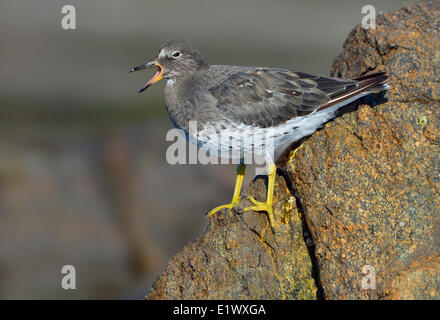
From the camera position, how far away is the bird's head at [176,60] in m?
8.23

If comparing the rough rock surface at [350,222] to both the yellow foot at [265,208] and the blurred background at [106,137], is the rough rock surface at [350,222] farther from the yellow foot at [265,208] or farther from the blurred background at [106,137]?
the blurred background at [106,137]

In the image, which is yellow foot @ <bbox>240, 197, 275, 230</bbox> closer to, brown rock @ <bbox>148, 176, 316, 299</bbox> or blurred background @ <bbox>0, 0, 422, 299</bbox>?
brown rock @ <bbox>148, 176, 316, 299</bbox>

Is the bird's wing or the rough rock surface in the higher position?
the bird's wing

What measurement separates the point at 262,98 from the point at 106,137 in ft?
29.7

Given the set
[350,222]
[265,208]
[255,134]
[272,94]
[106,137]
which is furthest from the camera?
[106,137]

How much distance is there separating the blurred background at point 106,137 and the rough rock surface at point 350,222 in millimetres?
4102

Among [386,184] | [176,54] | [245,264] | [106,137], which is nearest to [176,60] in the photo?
[176,54]

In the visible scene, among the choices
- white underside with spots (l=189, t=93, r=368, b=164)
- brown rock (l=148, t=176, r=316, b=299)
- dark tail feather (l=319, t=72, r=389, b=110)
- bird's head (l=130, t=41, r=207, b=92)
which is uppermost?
bird's head (l=130, t=41, r=207, b=92)

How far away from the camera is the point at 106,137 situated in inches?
623

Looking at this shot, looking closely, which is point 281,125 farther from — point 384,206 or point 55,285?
point 55,285

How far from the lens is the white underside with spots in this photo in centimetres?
738

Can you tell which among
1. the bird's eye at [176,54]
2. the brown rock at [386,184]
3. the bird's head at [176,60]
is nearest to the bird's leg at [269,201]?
the brown rock at [386,184]

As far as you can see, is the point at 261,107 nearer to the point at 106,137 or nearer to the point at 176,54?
the point at 176,54

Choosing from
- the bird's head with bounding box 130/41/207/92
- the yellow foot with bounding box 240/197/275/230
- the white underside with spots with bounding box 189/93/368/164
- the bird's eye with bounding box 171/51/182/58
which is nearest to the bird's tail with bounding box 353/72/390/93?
the white underside with spots with bounding box 189/93/368/164
